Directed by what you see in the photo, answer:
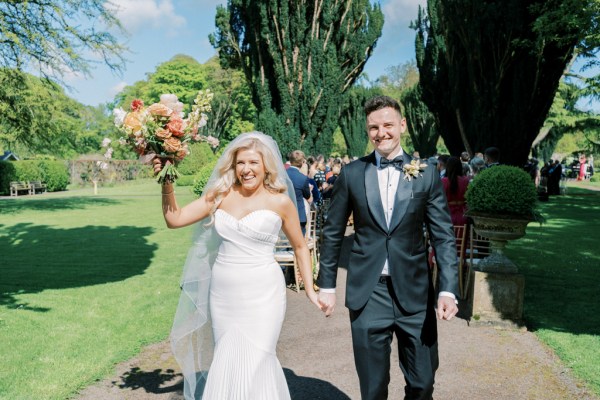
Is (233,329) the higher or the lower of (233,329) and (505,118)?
the lower

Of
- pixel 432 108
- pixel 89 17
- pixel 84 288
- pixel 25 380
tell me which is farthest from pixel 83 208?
pixel 25 380

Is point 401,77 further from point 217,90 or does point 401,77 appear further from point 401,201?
point 401,201

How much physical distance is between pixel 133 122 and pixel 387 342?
85.0 inches

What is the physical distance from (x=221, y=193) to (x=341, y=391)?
204 centimetres

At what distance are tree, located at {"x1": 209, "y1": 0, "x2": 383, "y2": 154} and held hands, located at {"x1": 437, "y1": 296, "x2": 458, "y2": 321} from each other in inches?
670

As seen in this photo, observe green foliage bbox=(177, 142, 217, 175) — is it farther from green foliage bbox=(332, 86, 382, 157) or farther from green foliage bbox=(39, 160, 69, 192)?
green foliage bbox=(332, 86, 382, 157)

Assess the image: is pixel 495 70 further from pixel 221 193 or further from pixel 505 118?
pixel 221 193

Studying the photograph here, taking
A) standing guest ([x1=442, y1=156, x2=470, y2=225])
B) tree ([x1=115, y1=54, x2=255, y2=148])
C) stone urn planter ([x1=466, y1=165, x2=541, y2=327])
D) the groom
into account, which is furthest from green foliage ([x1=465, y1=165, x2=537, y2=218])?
tree ([x1=115, y1=54, x2=255, y2=148])

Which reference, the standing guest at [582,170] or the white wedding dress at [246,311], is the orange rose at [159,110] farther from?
the standing guest at [582,170]

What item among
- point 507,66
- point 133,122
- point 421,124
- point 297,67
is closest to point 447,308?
point 133,122

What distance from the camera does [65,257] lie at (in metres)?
10.5

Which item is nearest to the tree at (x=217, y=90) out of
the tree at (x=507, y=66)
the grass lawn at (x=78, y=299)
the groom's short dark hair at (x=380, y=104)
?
the tree at (x=507, y=66)

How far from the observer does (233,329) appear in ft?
10.7

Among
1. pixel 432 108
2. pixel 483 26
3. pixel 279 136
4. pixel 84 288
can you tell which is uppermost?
pixel 483 26
